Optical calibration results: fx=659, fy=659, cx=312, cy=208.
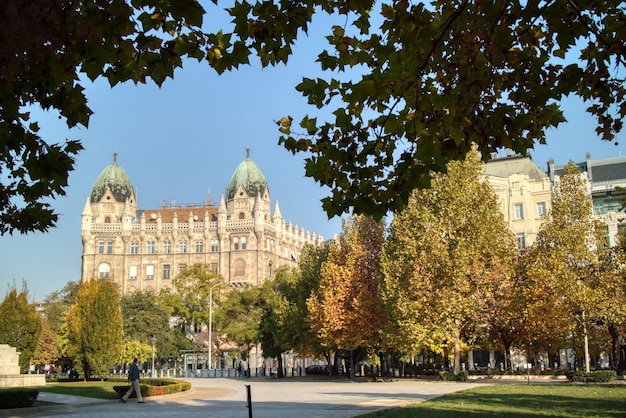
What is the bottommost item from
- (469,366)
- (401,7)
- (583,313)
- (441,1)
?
(469,366)

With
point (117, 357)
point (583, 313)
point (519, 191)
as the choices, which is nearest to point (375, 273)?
point (583, 313)

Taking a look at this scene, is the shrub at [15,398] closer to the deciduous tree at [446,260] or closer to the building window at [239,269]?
the deciduous tree at [446,260]

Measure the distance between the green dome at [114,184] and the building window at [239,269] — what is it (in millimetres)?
25977

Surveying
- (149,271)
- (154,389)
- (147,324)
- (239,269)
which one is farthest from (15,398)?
(149,271)

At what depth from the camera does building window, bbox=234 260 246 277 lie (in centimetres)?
11388

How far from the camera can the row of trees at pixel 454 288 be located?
124 feet

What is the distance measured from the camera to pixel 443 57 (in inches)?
330

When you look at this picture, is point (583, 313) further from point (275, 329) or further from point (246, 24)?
point (246, 24)

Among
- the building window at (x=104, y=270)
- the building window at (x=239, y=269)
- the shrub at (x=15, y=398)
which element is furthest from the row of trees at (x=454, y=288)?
the building window at (x=104, y=270)

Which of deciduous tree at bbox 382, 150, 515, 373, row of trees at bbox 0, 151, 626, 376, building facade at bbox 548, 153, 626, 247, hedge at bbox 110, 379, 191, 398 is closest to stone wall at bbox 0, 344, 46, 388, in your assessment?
hedge at bbox 110, 379, 191, 398

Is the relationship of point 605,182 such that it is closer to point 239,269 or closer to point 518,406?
point 518,406

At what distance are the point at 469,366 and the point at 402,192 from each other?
5401cm

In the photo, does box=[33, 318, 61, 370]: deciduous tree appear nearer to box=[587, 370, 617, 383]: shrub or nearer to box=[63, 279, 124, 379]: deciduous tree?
box=[63, 279, 124, 379]: deciduous tree

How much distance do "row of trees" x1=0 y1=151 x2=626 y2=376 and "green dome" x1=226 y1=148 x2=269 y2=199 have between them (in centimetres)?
7180
